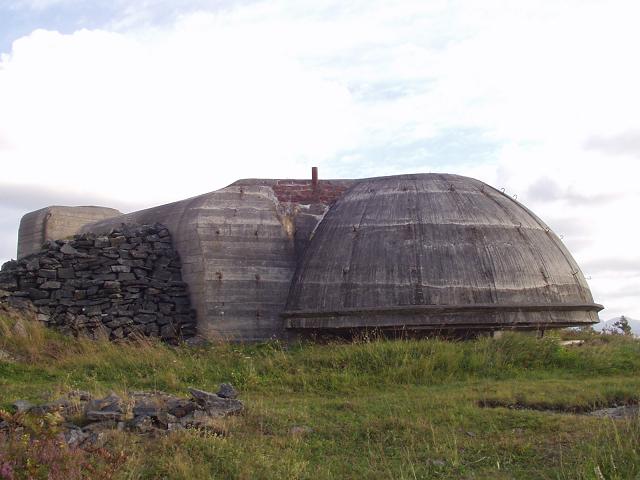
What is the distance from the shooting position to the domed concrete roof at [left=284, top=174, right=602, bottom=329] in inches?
535

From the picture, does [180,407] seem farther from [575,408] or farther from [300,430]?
[575,408]

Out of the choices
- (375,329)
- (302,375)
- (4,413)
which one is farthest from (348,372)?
(4,413)

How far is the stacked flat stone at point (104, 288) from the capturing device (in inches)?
566

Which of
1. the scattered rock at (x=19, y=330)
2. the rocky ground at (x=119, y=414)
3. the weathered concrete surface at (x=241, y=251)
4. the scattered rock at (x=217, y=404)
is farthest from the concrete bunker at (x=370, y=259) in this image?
the rocky ground at (x=119, y=414)

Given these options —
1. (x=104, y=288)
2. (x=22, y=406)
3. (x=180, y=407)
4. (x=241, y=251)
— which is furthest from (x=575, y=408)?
(x=104, y=288)

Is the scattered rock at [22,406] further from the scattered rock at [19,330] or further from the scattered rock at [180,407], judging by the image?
the scattered rock at [19,330]

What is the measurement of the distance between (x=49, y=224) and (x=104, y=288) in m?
4.53

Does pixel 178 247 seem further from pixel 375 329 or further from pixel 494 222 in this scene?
pixel 494 222

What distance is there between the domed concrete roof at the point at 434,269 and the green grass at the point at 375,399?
3.02 ft

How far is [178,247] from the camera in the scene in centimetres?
1562

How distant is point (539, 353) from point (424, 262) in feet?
8.76

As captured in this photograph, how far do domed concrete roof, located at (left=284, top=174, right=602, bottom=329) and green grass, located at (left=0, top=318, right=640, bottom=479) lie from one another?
92 cm

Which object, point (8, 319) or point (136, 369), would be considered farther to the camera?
point (8, 319)

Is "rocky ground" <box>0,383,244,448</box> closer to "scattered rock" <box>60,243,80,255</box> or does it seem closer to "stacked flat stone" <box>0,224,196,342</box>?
"stacked flat stone" <box>0,224,196,342</box>
